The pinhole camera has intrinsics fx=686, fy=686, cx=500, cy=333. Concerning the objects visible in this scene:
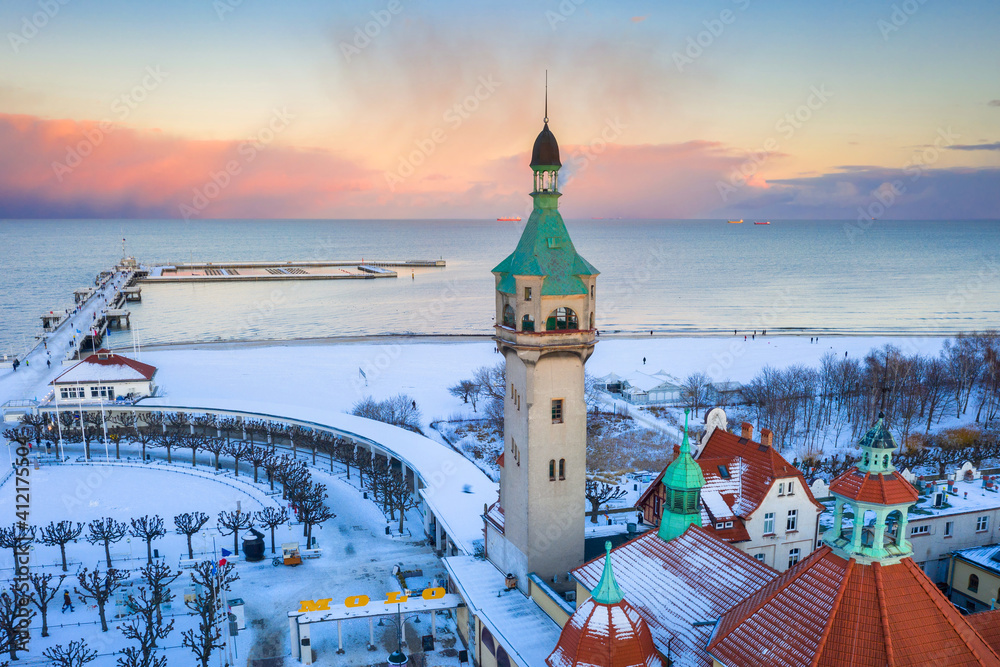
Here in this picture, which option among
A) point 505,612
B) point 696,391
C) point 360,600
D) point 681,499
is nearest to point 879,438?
point 681,499

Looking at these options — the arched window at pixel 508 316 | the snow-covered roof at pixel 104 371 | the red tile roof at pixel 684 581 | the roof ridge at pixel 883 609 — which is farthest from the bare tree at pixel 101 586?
the roof ridge at pixel 883 609

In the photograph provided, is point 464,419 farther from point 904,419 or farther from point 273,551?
point 904,419

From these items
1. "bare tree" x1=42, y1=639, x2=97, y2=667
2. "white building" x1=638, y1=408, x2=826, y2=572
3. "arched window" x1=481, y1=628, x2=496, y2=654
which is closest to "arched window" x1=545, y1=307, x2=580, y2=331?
"white building" x1=638, y1=408, x2=826, y2=572

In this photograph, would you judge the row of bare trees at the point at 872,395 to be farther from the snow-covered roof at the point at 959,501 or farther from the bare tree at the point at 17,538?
the bare tree at the point at 17,538

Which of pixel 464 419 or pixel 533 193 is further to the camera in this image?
pixel 464 419

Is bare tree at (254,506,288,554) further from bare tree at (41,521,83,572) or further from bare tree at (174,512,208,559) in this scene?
bare tree at (41,521,83,572)

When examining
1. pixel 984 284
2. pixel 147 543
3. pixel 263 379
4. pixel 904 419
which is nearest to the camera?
pixel 147 543

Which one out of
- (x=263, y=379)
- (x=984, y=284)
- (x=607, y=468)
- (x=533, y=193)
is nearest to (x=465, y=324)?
(x=263, y=379)
